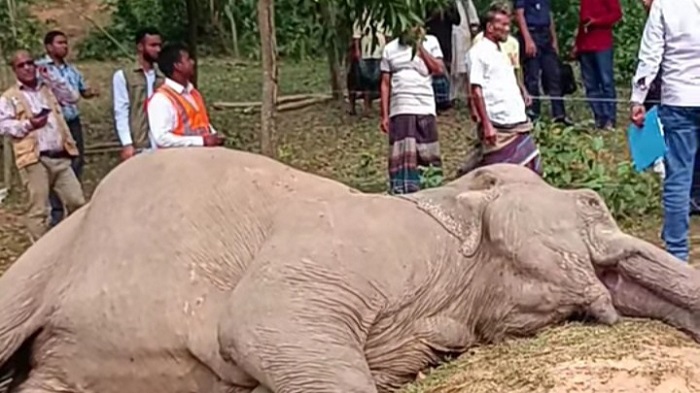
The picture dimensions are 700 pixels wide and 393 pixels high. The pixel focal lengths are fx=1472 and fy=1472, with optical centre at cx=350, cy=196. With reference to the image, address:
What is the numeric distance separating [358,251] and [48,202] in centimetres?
580

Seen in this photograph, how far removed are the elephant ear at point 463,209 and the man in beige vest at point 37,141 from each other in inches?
204

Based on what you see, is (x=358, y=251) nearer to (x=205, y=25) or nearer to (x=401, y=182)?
(x=401, y=182)

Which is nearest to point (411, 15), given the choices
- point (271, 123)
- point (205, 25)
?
point (271, 123)

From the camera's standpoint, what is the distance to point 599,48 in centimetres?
1509

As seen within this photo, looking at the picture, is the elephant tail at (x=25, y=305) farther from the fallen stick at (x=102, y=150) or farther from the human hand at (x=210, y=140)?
the fallen stick at (x=102, y=150)

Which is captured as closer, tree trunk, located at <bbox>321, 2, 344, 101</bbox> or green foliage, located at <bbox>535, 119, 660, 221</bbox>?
green foliage, located at <bbox>535, 119, 660, 221</bbox>

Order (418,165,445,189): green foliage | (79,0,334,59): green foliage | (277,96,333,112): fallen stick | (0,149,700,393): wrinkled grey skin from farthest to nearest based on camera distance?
1. (277,96,333,112): fallen stick
2. (79,0,334,59): green foliage
3. (418,165,445,189): green foliage
4. (0,149,700,393): wrinkled grey skin

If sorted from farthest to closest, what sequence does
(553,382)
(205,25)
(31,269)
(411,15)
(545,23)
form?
(205,25), (545,23), (411,15), (31,269), (553,382)

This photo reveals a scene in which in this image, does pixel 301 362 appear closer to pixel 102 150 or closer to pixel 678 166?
pixel 678 166

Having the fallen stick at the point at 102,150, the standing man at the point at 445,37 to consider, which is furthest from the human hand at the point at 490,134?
the fallen stick at the point at 102,150

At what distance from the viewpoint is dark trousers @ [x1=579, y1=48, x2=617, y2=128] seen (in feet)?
49.0

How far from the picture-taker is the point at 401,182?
1106 centimetres

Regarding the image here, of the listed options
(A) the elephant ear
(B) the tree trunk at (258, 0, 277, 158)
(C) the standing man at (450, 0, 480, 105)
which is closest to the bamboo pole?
(B) the tree trunk at (258, 0, 277, 158)

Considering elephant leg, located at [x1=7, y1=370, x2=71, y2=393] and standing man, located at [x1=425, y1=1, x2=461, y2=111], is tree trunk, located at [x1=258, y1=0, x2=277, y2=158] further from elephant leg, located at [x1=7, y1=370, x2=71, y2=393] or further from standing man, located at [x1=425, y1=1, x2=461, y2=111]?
standing man, located at [x1=425, y1=1, x2=461, y2=111]
